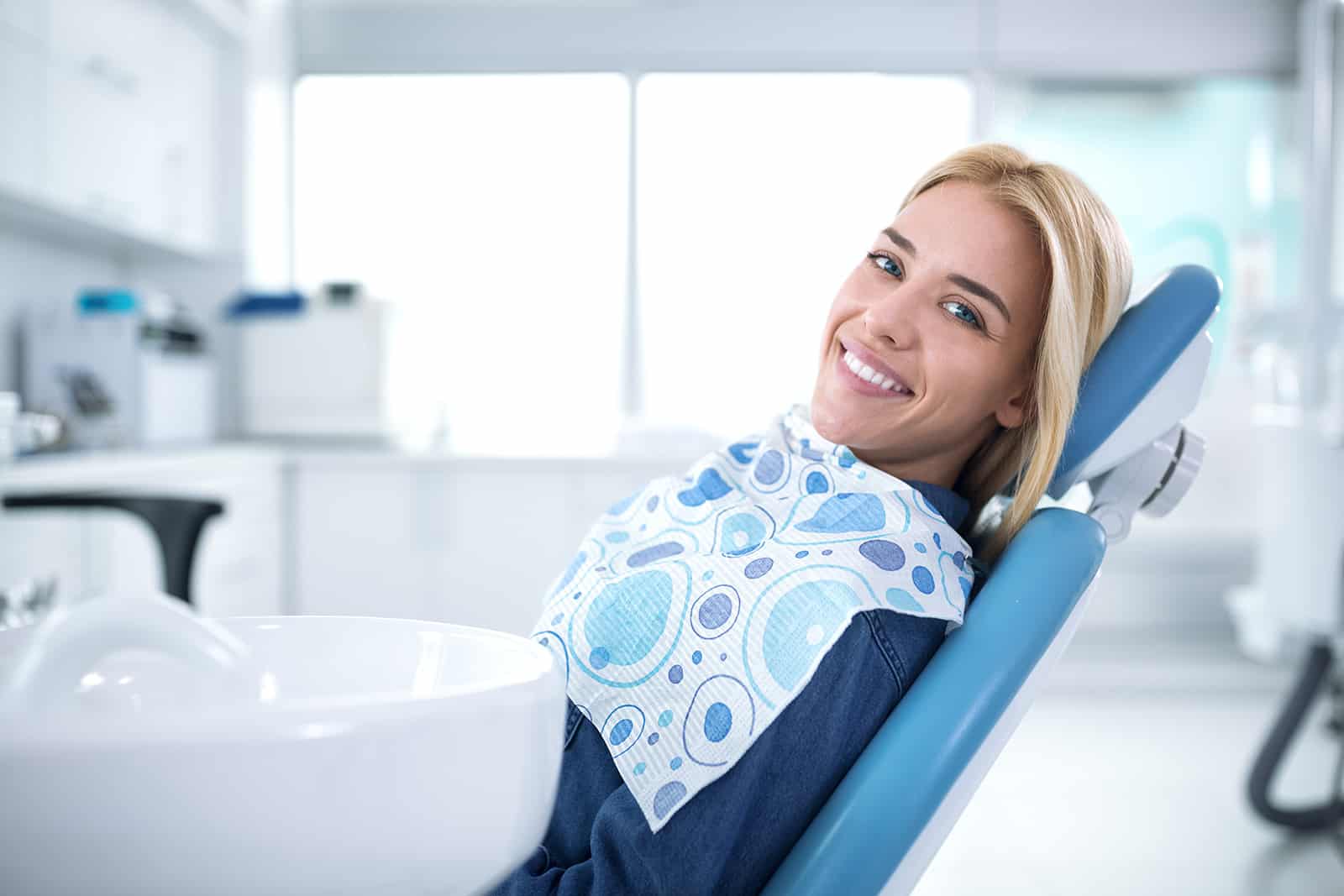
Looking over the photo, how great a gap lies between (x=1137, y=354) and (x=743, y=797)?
19.9 inches

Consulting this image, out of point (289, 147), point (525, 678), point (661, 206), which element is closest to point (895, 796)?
point (525, 678)

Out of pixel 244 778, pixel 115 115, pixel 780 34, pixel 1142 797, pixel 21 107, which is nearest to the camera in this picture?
pixel 244 778

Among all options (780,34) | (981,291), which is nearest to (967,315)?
(981,291)

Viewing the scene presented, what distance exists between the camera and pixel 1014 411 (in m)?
1.00

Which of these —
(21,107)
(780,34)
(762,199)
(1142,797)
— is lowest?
(1142,797)

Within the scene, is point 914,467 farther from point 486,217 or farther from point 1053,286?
point 486,217

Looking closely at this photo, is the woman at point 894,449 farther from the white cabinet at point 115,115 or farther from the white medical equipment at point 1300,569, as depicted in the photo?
the white cabinet at point 115,115

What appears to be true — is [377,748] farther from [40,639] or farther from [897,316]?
[897,316]

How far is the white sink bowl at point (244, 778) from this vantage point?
0.34 metres

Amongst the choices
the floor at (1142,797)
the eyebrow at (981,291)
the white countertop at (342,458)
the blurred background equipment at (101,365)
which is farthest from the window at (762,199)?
the eyebrow at (981,291)

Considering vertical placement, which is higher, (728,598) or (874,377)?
(874,377)

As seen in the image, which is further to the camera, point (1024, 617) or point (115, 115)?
point (115, 115)

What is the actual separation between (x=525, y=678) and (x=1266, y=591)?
8.70 feet

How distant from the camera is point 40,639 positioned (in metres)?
0.37
